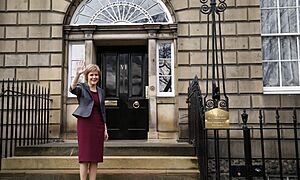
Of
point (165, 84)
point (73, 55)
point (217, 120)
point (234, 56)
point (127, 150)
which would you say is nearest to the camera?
point (217, 120)

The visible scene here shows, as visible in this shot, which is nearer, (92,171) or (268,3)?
(92,171)

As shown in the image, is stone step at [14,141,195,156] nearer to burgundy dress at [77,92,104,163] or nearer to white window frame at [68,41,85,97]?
burgundy dress at [77,92,104,163]

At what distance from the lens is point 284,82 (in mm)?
8523

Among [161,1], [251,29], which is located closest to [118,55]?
[161,1]

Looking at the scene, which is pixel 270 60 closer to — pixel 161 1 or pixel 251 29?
pixel 251 29

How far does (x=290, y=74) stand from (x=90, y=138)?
239 inches

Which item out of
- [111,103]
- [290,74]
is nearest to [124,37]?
[111,103]

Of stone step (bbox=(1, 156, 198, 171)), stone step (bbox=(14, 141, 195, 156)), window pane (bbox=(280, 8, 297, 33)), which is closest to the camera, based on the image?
stone step (bbox=(1, 156, 198, 171))

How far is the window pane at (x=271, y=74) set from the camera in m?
8.52

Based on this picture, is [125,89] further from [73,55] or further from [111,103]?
[73,55]

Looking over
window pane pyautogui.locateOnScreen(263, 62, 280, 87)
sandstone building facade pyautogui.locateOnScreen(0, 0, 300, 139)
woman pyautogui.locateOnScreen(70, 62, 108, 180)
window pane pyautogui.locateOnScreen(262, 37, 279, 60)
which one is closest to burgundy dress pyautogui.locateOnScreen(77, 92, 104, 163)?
woman pyautogui.locateOnScreen(70, 62, 108, 180)

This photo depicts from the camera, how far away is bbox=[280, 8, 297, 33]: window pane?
866 centimetres

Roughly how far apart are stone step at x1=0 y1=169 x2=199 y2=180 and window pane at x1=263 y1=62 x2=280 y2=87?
403 cm

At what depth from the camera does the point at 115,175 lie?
215 inches
